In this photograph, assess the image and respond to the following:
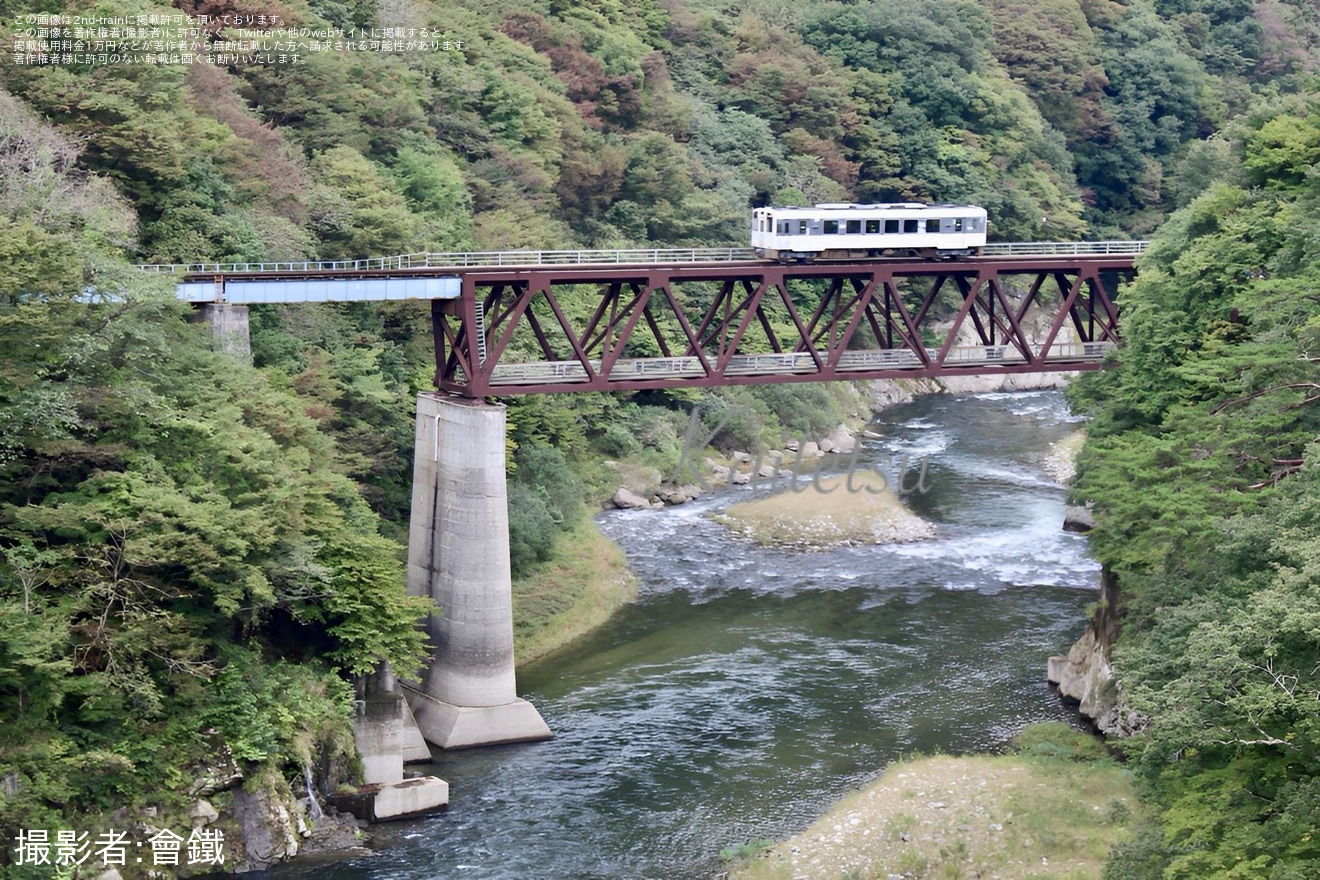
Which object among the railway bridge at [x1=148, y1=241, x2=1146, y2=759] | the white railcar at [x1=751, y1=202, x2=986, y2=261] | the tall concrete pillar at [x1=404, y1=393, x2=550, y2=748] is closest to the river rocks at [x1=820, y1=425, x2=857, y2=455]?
the railway bridge at [x1=148, y1=241, x2=1146, y2=759]

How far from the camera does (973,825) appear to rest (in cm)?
3716

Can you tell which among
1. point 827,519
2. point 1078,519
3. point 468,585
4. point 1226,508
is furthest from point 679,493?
point 1226,508

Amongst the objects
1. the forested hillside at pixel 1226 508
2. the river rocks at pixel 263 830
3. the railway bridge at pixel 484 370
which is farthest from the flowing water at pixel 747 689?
the forested hillside at pixel 1226 508

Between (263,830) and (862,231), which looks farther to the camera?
(862,231)

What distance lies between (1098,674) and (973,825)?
33.5 feet

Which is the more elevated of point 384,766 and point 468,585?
point 468,585

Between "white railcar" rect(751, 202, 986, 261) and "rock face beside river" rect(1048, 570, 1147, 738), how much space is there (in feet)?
43.6

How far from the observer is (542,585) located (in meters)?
56.0

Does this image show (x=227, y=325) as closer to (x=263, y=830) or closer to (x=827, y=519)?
(x=263, y=830)

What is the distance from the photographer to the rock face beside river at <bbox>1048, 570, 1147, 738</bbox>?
42969 mm

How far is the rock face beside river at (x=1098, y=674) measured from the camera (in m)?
43.0

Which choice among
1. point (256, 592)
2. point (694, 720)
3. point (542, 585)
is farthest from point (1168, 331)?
point (256, 592)

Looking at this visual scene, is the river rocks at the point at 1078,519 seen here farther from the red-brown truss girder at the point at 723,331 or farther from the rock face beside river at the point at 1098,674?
the rock face beside river at the point at 1098,674

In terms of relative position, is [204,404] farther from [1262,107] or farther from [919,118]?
[919,118]
